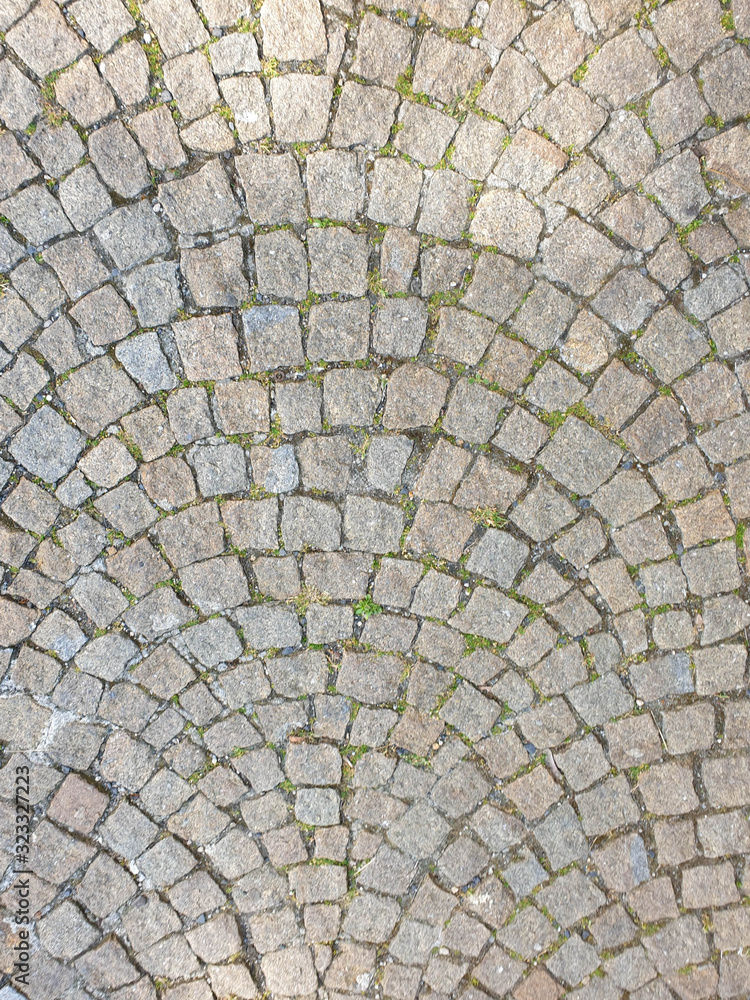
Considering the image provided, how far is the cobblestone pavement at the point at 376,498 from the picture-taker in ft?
10.4

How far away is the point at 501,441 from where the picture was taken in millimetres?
3424

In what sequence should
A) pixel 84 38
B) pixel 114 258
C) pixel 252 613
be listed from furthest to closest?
pixel 252 613
pixel 114 258
pixel 84 38

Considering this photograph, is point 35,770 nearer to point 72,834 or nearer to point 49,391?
point 72,834

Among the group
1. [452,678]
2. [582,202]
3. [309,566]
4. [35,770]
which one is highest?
[582,202]

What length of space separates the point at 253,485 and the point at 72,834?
2207 mm

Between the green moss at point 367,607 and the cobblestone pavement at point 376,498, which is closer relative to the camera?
the cobblestone pavement at point 376,498

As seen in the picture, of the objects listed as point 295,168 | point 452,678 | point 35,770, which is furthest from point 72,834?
point 295,168

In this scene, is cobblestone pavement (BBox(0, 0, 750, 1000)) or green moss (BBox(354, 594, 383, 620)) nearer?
cobblestone pavement (BBox(0, 0, 750, 1000))

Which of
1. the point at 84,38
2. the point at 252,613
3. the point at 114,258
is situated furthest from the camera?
the point at 252,613

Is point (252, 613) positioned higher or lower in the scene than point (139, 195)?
lower

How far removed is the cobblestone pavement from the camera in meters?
3.17

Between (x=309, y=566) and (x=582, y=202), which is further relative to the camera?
(x=309, y=566)

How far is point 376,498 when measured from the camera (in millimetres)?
3480

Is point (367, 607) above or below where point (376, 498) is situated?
below
